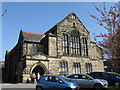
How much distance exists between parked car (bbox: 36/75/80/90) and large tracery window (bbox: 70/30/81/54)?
2026 centimetres

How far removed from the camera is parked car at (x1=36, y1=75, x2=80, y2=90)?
11.8 metres

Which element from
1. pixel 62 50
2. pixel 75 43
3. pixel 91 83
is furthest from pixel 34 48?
pixel 91 83

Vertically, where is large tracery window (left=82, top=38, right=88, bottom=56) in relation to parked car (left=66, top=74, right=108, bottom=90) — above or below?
above

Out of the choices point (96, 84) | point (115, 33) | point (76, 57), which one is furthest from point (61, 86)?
point (76, 57)

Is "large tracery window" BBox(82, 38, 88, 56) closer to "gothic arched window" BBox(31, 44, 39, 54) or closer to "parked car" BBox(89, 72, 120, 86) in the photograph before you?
"gothic arched window" BBox(31, 44, 39, 54)

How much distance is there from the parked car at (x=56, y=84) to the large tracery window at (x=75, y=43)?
66.5 ft

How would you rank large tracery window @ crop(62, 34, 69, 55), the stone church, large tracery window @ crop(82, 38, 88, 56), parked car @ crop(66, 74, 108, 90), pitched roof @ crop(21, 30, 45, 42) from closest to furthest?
parked car @ crop(66, 74, 108, 90)
the stone church
large tracery window @ crop(62, 34, 69, 55)
pitched roof @ crop(21, 30, 45, 42)
large tracery window @ crop(82, 38, 88, 56)

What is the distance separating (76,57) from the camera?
3259 cm

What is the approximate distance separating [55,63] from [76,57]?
5523mm

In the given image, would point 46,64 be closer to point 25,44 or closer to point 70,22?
point 25,44

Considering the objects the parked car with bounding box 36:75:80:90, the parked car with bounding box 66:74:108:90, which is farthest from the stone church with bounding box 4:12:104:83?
the parked car with bounding box 36:75:80:90

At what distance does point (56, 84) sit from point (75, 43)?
22.3 m

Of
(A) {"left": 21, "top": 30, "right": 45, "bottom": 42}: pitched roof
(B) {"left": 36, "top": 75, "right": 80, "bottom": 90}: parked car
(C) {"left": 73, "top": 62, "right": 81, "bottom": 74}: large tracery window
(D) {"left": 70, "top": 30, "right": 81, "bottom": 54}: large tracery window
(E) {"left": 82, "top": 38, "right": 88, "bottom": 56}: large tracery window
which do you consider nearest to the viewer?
(B) {"left": 36, "top": 75, "right": 80, "bottom": 90}: parked car

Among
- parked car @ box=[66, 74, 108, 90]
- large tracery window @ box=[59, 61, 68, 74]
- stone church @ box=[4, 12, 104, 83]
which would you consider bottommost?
parked car @ box=[66, 74, 108, 90]
